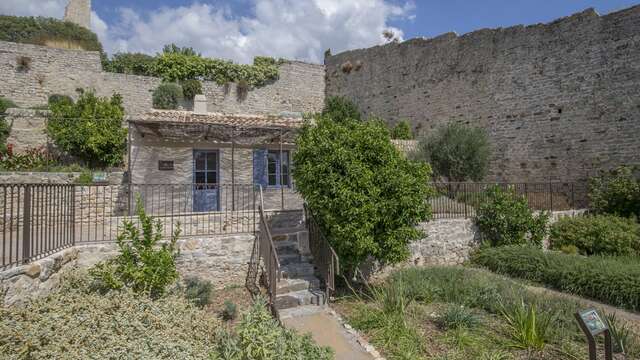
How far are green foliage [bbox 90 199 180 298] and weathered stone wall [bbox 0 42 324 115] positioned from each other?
1366 centimetres

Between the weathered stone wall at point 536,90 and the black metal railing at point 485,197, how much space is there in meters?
0.71

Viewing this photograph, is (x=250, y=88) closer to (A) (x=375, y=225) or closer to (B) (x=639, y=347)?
(A) (x=375, y=225)

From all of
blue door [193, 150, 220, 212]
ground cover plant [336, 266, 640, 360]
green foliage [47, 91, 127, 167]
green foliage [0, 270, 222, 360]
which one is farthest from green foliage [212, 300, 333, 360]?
green foliage [47, 91, 127, 167]

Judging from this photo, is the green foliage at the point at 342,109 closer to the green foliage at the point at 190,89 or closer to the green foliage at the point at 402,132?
the green foliage at the point at 402,132

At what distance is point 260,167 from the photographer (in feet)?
39.5

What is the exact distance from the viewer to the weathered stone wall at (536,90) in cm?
1268

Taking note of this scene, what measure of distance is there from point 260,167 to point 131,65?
477 inches

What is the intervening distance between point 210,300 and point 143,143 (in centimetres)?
588

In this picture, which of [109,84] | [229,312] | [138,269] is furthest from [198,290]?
[109,84]

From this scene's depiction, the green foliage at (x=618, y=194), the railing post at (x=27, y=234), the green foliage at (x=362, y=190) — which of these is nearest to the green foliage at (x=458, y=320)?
the green foliage at (x=362, y=190)

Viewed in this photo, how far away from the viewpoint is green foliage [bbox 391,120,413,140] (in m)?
17.9

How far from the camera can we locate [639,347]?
495cm

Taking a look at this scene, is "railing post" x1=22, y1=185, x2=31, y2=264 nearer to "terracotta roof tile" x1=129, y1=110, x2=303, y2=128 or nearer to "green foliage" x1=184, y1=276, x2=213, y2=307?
"green foliage" x1=184, y1=276, x2=213, y2=307

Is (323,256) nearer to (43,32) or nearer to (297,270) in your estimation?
(297,270)
